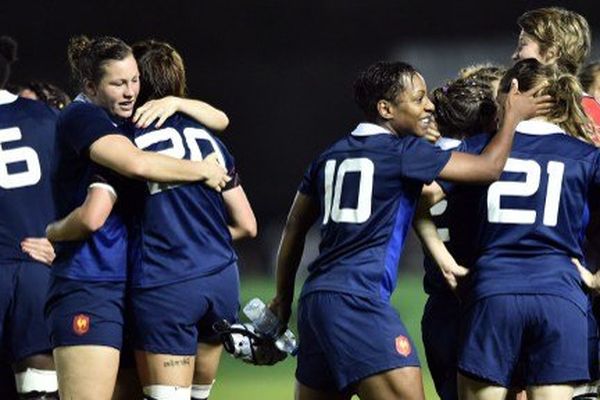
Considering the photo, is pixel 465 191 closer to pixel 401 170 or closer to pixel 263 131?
pixel 401 170

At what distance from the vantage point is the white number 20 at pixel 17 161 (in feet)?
20.4

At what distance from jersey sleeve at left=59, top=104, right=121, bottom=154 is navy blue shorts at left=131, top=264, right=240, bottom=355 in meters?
0.55

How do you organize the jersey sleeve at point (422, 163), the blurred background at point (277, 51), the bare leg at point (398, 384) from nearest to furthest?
the bare leg at point (398, 384) → the jersey sleeve at point (422, 163) → the blurred background at point (277, 51)

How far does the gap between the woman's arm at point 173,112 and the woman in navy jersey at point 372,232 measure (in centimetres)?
48

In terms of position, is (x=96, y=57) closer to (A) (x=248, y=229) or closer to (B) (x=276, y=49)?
(A) (x=248, y=229)

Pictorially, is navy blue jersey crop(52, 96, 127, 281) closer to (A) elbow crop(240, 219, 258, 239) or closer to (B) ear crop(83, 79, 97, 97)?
(B) ear crop(83, 79, 97, 97)

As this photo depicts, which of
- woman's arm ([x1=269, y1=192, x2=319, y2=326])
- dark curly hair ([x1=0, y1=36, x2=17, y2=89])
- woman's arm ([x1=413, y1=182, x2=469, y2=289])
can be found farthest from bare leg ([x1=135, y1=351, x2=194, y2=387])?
dark curly hair ([x1=0, y1=36, x2=17, y2=89])

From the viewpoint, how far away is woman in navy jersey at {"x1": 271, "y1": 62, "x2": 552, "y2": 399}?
5.16 m

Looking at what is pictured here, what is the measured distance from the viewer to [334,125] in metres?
12.2

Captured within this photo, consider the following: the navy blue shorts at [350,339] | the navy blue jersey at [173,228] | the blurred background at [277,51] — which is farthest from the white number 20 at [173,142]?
the blurred background at [277,51]

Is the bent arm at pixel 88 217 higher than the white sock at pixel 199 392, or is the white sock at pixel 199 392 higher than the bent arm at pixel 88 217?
the bent arm at pixel 88 217

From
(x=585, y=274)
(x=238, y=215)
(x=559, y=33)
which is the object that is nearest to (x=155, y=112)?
(x=238, y=215)

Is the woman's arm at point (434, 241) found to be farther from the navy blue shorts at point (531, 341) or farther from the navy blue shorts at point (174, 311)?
the navy blue shorts at point (174, 311)

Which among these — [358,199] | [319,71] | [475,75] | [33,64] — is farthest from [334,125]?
[358,199]
